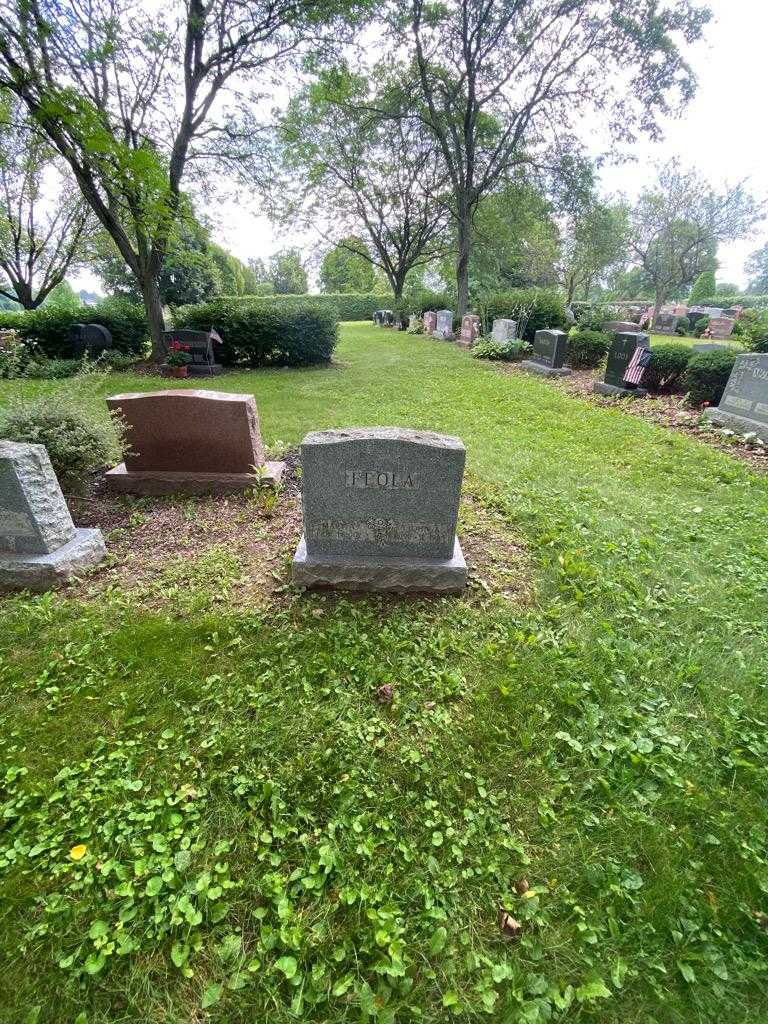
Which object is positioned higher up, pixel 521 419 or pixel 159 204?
pixel 159 204

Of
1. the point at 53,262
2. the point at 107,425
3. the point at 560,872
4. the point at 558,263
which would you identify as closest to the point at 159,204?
the point at 107,425

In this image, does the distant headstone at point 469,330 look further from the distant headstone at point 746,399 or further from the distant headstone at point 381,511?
the distant headstone at point 381,511

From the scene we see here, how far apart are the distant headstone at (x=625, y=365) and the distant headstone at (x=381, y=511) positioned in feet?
25.6

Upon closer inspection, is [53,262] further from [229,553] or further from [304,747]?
[304,747]

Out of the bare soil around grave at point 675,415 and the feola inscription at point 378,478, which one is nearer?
the feola inscription at point 378,478

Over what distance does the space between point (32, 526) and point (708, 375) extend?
10075mm

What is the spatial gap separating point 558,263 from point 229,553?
4822 cm

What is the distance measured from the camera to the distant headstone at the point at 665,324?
29.6 metres

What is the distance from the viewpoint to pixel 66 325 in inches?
495

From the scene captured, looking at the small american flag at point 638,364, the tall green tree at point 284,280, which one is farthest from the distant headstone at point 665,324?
the tall green tree at point 284,280

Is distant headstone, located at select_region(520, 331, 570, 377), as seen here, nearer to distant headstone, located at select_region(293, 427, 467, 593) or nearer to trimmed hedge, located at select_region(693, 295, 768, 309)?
distant headstone, located at select_region(293, 427, 467, 593)

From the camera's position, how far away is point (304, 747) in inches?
85.4

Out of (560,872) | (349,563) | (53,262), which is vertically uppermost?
(53,262)

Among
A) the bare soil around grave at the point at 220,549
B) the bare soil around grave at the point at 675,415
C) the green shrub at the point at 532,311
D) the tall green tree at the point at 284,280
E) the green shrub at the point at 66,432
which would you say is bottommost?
the bare soil around grave at the point at 220,549
